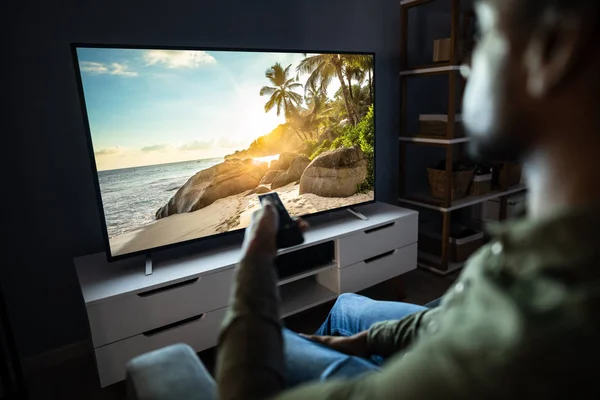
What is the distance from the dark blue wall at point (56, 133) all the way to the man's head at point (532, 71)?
1.76 meters

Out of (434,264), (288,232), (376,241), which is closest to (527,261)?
(288,232)

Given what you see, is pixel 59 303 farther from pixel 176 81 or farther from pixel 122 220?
pixel 176 81

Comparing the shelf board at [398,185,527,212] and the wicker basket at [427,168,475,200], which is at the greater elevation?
the wicker basket at [427,168,475,200]

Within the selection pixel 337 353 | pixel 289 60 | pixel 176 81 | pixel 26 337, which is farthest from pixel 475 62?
pixel 26 337

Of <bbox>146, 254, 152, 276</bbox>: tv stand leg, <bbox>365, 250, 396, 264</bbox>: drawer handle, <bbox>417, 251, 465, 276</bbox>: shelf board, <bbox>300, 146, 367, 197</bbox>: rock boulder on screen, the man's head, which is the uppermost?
the man's head

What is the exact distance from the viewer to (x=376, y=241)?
2229mm

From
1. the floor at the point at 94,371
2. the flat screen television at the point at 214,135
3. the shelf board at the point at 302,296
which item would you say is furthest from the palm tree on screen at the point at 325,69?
the floor at the point at 94,371

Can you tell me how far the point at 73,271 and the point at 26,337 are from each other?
0.36m

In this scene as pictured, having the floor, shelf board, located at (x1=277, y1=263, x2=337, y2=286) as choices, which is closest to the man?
shelf board, located at (x1=277, y1=263, x2=337, y2=286)

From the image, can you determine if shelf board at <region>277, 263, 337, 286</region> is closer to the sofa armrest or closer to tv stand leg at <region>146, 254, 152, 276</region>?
tv stand leg at <region>146, 254, 152, 276</region>

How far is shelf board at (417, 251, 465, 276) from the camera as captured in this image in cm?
269

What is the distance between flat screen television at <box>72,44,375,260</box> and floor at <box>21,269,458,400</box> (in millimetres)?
586

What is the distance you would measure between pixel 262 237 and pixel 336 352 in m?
0.48

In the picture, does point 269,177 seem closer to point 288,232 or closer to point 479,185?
point 288,232
